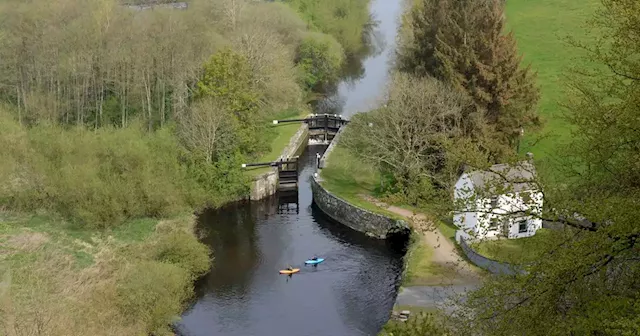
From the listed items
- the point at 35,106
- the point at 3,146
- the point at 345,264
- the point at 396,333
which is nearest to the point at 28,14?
the point at 35,106

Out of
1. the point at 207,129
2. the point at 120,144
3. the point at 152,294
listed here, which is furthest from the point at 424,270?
the point at 120,144

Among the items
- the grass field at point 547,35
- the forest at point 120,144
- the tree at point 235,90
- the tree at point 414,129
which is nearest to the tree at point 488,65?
the tree at point 414,129

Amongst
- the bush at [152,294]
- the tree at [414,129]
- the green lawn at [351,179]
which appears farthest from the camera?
the green lawn at [351,179]

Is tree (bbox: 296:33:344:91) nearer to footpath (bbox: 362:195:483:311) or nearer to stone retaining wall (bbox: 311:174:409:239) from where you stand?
stone retaining wall (bbox: 311:174:409:239)

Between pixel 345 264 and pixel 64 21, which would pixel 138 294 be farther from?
pixel 64 21

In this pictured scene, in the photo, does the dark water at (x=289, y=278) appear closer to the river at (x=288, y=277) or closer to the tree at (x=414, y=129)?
the river at (x=288, y=277)

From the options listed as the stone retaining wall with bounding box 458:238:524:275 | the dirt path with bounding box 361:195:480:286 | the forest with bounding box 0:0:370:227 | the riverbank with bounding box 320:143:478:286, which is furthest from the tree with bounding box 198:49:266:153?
the stone retaining wall with bounding box 458:238:524:275
